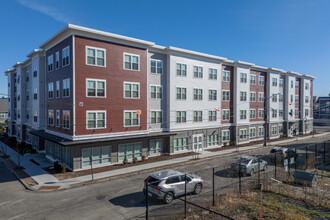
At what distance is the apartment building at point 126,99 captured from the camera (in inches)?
900

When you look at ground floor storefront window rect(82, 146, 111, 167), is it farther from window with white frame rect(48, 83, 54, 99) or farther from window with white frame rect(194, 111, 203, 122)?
window with white frame rect(194, 111, 203, 122)

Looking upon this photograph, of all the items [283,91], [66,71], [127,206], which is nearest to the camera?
[127,206]

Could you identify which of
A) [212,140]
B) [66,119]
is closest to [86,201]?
[66,119]

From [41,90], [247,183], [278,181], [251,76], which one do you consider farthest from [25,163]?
[251,76]

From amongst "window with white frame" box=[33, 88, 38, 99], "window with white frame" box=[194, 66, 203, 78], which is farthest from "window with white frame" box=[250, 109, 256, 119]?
"window with white frame" box=[33, 88, 38, 99]

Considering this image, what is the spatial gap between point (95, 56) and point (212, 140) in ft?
68.7

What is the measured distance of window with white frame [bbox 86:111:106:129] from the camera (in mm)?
23031

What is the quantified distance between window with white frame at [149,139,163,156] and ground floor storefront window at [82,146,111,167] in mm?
5706

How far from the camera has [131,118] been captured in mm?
25984

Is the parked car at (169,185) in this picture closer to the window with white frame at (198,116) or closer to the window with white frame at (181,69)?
the window with white frame at (198,116)

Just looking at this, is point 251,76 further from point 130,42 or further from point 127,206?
point 127,206

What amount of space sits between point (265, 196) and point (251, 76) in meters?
30.4

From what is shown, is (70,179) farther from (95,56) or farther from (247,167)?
(247,167)

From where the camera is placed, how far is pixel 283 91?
4903 cm
